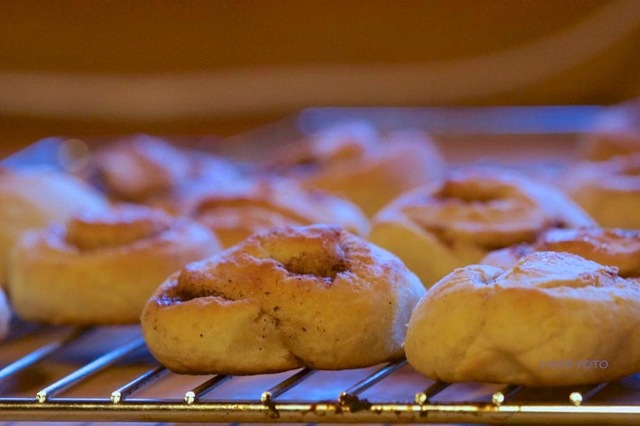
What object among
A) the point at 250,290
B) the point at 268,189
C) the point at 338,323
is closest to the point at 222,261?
the point at 250,290

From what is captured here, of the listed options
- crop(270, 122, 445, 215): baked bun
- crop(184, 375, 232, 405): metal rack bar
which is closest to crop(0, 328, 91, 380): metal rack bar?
crop(184, 375, 232, 405): metal rack bar

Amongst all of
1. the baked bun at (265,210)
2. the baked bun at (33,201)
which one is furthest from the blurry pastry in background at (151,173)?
the baked bun at (265,210)

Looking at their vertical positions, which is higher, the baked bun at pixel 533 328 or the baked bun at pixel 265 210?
the baked bun at pixel 265 210

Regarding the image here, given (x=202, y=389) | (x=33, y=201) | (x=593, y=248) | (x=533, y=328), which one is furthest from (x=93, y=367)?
(x=33, y=201)

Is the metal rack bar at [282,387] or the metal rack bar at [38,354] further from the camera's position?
the metal rack bar at [38,354]

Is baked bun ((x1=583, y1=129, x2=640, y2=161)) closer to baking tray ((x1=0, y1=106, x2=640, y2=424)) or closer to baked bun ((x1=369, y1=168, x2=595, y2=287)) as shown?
baked bun ((x1=369, y1=168, x2=595, y2=287))

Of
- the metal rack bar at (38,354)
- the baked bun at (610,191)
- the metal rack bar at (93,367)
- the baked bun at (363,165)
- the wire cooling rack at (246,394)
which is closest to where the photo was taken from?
the wire cooling rack at (246,394)

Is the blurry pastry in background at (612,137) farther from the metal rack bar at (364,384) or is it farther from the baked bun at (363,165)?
the metal rack bar at (364,384)
